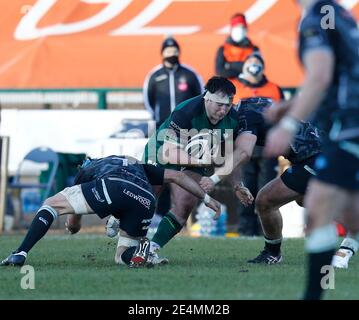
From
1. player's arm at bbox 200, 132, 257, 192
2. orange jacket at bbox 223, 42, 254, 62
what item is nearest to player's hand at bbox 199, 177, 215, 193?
player's arm at bbox 200, 132, 257, 192

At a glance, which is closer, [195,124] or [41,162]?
[195,124]

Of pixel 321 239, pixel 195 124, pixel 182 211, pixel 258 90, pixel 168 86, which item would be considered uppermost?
pixel 168 86

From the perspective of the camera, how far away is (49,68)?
16750 millimetres

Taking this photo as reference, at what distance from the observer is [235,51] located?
577 inches

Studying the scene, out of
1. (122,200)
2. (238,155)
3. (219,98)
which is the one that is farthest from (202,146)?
(122,200)

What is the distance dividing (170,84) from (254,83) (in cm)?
132

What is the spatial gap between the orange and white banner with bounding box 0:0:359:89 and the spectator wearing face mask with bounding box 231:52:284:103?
2.56 meters

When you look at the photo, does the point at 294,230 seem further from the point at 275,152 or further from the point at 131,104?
the point at 275,152

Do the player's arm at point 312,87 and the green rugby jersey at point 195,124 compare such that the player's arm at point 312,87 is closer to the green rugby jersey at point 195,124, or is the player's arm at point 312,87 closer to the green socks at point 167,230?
the green rugby jersey at point 195,124

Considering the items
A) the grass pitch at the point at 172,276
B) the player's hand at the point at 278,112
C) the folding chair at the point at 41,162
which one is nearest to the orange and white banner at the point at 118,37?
the folding chair at the point at 41,162

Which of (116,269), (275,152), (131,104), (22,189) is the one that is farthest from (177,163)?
(131,104)

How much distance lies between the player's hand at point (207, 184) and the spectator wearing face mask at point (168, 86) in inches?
196

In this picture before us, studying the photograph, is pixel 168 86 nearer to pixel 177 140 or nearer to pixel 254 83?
pixel 254 83

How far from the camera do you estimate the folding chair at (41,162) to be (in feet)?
50.1
